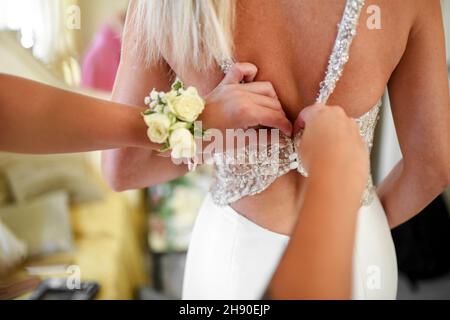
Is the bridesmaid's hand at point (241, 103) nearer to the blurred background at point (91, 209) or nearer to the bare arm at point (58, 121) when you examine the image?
the bare arm at point (58, 121)

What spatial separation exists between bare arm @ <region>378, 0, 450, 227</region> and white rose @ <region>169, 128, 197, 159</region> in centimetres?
31

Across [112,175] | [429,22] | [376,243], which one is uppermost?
[429,22]

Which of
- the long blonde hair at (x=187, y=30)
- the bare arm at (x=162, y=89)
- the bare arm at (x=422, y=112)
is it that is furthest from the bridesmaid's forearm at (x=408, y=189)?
the long blonde hair at (x=187, y=30)

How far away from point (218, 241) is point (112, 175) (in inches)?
8.0

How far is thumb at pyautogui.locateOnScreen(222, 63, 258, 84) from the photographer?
562 mm

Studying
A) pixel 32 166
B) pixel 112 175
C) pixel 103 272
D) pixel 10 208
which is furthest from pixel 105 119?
pixel 32 166

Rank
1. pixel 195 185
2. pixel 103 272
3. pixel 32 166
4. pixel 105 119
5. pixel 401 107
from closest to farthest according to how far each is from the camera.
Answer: pixel 105 119 → pixel 401 107 → pixel 103 272 → pixel 32 166 → pixel 195 185

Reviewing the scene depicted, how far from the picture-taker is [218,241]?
709 millimetres

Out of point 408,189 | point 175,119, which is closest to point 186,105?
point 175,119

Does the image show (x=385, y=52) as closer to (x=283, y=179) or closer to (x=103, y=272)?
(x=283, y=179)

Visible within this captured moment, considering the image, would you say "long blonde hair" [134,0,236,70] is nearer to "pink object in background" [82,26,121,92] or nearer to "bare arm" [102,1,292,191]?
"bare arm" [102,1,292,191]

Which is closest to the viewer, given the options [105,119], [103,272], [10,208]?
[105,119]

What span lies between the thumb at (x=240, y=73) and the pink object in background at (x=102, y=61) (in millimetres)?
1299

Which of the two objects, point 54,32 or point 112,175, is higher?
point 54,32
